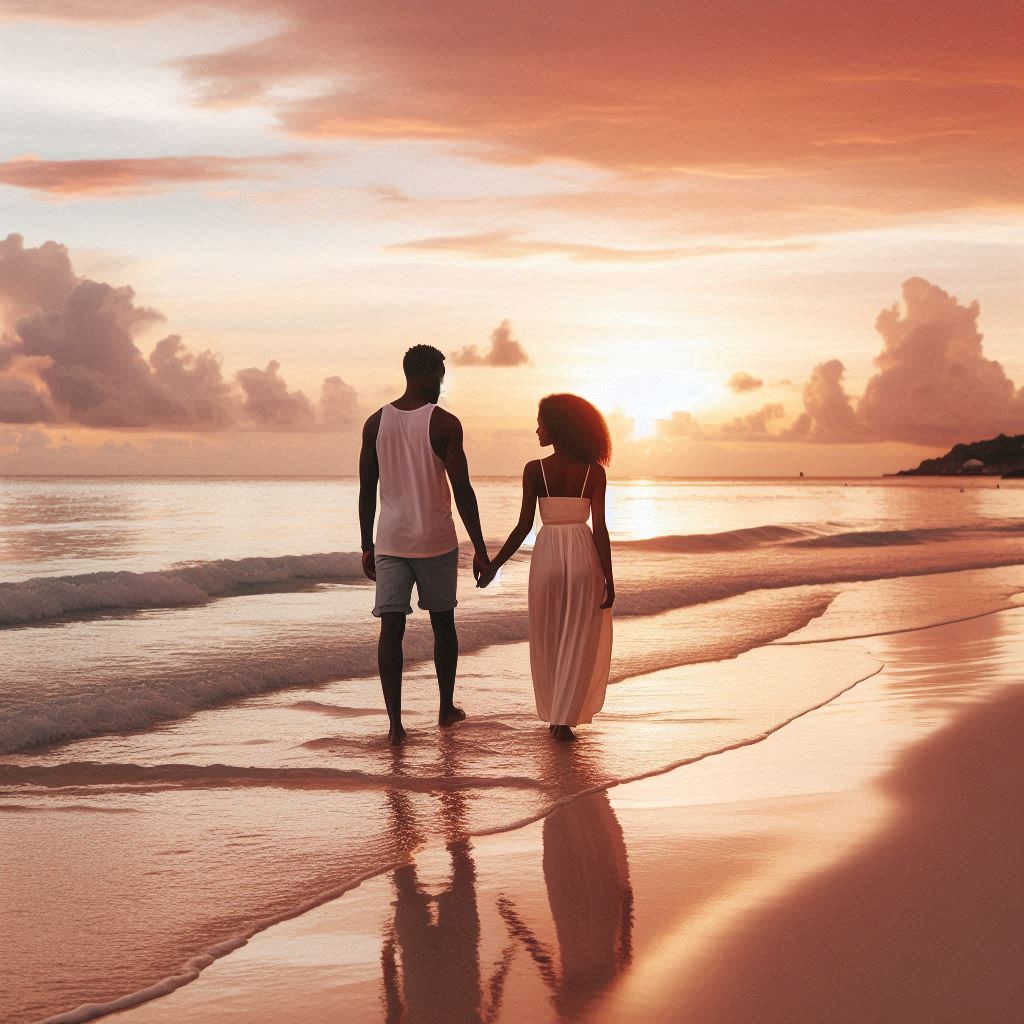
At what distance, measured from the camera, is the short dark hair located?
722 cm

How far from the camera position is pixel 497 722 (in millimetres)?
7840

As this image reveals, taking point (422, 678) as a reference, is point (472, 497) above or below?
above

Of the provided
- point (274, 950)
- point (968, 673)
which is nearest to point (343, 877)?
point (274, 950)

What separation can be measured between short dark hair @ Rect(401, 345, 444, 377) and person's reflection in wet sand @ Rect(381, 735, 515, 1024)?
3283 millimetres

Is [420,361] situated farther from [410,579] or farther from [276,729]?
[276,729]

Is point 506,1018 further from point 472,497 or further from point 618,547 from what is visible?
point 618,547

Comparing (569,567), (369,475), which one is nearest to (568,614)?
(569,567)

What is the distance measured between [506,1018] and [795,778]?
3.15 m

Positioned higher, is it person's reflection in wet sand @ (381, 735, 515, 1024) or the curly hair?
the curly hair

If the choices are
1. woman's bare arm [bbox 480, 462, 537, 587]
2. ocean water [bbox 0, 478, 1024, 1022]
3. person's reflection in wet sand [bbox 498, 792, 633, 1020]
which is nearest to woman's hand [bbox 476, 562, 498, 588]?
woman's bare arm [bbox 480, 462, 537, 587]

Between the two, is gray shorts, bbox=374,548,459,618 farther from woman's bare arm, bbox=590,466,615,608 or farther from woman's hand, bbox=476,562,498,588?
woman's bare arm, bbox=590,466,615,608

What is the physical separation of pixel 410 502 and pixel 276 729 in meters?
1.79

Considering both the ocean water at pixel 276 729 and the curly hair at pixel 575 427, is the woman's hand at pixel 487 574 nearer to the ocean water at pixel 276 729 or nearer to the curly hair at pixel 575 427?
the curly hair at pixel 575 427

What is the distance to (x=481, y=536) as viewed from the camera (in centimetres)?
714
